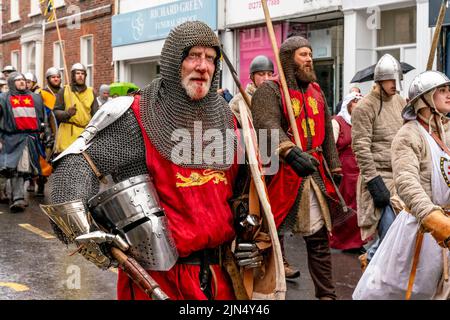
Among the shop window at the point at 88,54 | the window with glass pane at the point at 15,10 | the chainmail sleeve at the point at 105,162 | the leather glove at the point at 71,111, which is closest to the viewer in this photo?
the chainmail sleeve at the point at 105,162

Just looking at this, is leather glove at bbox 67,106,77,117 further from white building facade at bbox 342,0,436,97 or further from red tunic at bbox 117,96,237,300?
red tunic at bbox 117,96,237,300

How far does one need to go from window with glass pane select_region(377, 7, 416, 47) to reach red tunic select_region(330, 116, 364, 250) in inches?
170

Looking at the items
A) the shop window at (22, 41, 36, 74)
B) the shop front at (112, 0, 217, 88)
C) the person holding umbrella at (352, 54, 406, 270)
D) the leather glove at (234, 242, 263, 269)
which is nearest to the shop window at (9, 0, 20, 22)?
the shop window at (22, 41, 36, 74)

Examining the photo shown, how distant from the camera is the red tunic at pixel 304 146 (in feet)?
19.2

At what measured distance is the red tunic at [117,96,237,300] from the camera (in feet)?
11.5

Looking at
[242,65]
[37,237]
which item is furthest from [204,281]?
[242,65]

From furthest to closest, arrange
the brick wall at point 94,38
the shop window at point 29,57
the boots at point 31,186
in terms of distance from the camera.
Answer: the shop window at point 29,57 → the brick wall at point 94,38 → the boots at point 31,186

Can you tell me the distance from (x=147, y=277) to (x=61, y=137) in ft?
30.6

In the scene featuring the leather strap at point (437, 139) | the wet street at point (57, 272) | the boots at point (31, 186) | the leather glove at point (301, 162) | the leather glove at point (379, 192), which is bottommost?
the wet street at point (57, 272)

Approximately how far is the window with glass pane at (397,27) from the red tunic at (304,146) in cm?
705

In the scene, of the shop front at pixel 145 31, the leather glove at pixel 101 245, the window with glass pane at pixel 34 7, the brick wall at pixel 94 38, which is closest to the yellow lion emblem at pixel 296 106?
the leather glove at pixel 101 245

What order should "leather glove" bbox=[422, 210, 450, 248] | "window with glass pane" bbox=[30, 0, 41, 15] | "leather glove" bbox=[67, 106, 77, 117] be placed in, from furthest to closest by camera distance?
"window with glass pane" bbox=[30, 0, 41, 15]
"leather glove" bbox=[67, 106, 77, 117]
"leather glove" bbox=[422, 210, 450, 248]

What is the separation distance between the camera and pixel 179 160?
3543mm

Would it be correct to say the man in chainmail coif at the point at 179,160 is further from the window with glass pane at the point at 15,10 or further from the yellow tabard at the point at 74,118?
the window with glass pane at the point at 15,10
